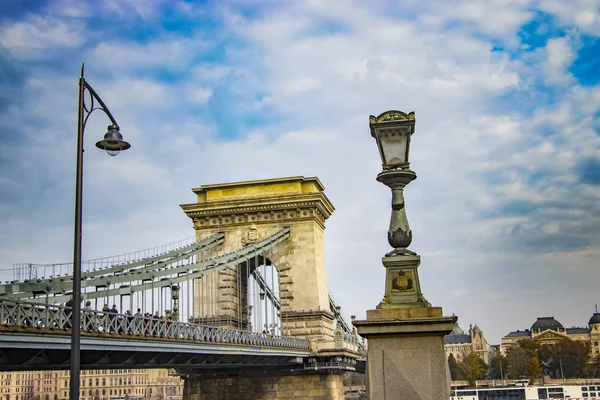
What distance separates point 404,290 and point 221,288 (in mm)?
41948

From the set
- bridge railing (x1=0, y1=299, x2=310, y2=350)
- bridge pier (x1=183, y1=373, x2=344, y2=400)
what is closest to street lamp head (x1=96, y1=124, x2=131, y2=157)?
bridge railing (x1=0, y1=299, x2=310, y2=350)

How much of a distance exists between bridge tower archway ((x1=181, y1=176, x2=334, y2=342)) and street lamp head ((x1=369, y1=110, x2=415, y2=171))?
132ft

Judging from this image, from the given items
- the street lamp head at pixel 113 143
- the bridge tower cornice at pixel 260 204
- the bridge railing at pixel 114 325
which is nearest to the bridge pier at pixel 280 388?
the bridge railing at pixel 114 325

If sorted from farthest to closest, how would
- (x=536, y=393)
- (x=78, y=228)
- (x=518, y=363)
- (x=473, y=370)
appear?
(x=518, y=363)
(x=473, y=370)
(x=536, y=393)
(x=78, y=228)

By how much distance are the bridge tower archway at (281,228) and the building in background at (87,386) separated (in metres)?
112

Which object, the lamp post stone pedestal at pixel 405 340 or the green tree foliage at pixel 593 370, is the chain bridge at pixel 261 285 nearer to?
the lamp post stone pedestal at pixel 405 340

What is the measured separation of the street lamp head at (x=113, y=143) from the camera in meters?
13.3

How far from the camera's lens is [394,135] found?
9258 mm

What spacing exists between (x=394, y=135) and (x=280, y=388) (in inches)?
1582

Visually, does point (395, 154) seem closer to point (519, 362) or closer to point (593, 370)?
point (519, 362)

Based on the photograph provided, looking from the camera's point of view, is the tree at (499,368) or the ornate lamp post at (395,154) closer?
the ornate lamp post at (395,154)

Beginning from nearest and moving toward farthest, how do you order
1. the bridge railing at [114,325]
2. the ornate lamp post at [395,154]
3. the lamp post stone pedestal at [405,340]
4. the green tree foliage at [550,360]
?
the lamp post stone pedestal at [405,340], the ornate lamp post at [395,154], the bridge railing at [114,325], the green tree foliage at [550,360]

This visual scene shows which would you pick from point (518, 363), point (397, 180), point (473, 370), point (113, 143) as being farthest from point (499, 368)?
point (397, 180)

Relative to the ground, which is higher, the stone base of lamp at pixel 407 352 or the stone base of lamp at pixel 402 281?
the stone base of lamp at pixel 402 281
